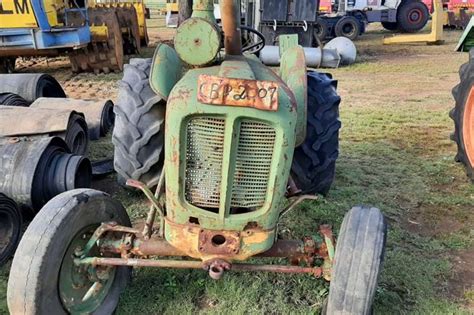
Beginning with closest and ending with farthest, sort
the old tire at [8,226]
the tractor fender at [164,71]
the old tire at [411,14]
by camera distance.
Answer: the tractor fender at [164,71] → the old tire at [8,226] → the old tire at [411,14]

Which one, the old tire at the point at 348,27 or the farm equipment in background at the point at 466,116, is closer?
→ the farm equipment in background at the point at 466,116

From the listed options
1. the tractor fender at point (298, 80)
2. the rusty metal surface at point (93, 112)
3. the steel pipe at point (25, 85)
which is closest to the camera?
the tractor fender at point (298, 80)

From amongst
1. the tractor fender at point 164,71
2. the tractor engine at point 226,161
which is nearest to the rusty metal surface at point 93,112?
the tractor fender at point 164,71

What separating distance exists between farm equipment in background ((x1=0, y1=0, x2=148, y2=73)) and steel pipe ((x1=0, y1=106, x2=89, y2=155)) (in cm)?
409

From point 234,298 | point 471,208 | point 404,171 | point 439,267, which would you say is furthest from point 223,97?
point 404,171

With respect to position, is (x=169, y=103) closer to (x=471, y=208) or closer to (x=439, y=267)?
(x=439, y=267)

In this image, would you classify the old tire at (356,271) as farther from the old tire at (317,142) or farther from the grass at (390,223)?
the old tire at (317,142)

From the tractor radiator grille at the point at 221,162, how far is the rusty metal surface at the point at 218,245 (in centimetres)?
12

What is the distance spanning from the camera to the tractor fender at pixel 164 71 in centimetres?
299

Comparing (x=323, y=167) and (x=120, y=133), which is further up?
(x=120, y=133)

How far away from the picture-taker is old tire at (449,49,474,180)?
4671 mm

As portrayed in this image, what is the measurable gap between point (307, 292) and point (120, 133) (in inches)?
66.7

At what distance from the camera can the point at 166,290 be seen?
299 cm

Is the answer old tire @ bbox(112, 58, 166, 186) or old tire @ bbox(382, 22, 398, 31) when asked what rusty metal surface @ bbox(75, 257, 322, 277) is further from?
old tire @ bbox(382, 22, 398, 31)
